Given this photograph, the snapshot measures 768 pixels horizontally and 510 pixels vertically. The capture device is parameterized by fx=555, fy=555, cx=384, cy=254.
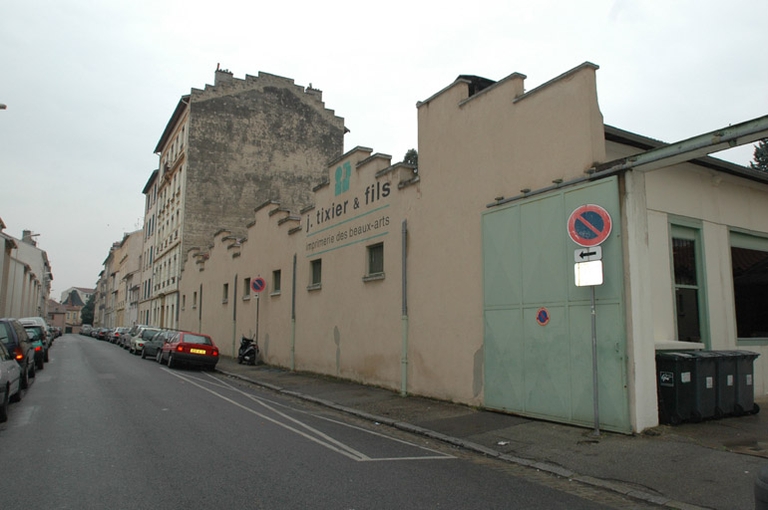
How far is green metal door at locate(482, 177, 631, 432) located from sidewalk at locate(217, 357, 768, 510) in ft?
1.27

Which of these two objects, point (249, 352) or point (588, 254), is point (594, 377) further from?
point (249, 352)

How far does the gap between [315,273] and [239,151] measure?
71.0 feet

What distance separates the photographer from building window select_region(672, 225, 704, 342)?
10227 mm

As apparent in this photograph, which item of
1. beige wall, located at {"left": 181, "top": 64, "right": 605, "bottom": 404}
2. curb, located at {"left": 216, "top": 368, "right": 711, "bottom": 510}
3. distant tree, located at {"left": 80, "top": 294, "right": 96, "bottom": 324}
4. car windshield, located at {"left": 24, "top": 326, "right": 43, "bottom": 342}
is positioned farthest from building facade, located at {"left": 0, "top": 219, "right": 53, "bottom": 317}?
distant tree, located at {"left": 80, "top": 294, "right": 96, "bottom": 324}

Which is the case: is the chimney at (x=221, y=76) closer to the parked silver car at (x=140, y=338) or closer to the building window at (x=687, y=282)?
the parked silver car at (x=140, y=338)

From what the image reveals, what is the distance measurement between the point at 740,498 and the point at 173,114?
41.6 meters

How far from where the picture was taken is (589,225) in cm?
845

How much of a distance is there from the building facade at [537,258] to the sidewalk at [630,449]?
20.0 inches

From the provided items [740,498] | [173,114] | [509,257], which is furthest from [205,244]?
[740,498]

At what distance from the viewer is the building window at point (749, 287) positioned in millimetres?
11430

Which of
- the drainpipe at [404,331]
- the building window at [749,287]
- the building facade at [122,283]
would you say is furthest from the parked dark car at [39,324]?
the building facade at [122,283]

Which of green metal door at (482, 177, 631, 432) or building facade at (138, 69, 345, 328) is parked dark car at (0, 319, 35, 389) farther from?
building facade at (138, 69, 345, 328)

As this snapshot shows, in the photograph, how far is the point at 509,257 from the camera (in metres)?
10.2

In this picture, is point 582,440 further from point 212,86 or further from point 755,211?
point 212,86
